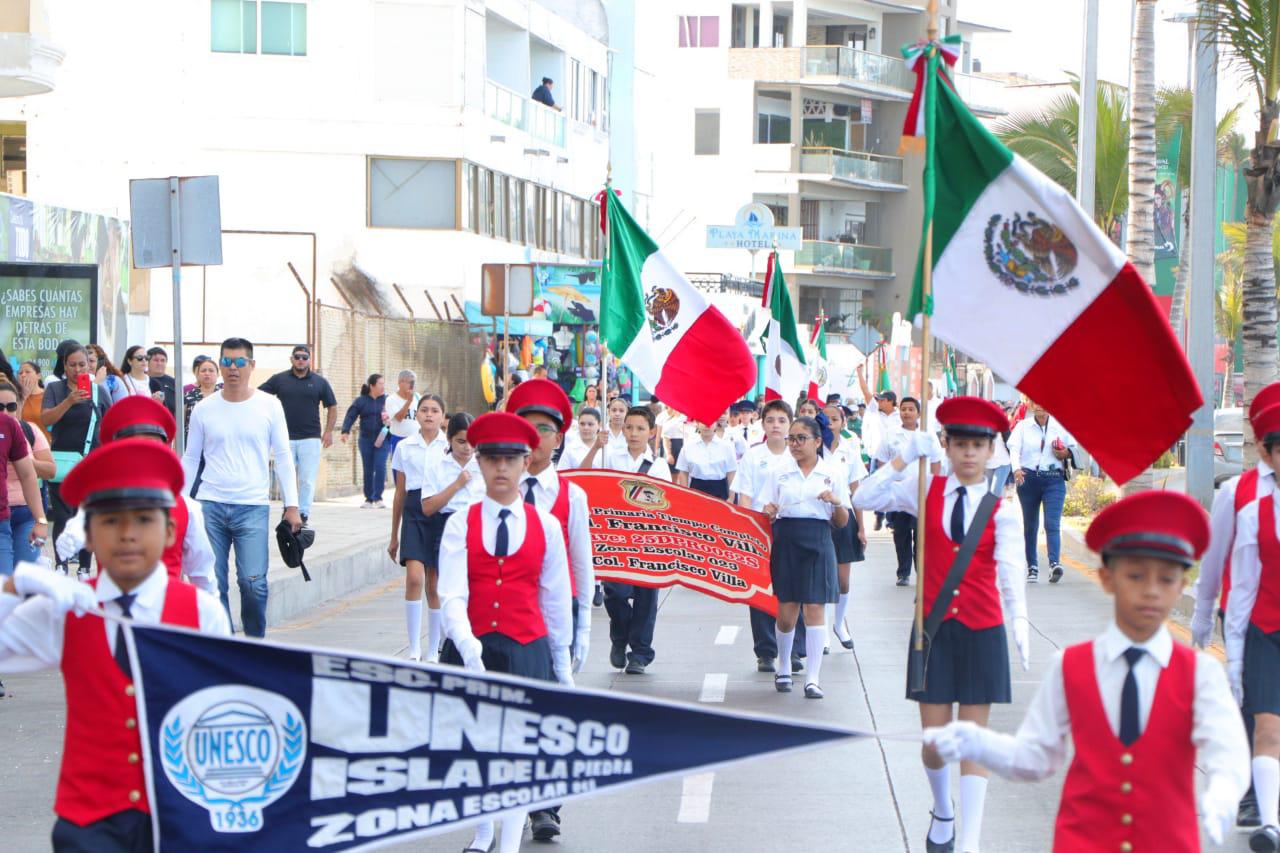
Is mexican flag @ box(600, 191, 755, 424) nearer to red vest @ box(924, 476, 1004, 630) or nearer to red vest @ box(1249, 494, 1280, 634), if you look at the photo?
red vest @ box(924, 476, 1004, 630)

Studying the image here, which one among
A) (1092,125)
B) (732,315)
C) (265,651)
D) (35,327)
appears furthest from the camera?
(732,315)

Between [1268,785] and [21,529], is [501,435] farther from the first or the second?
[21,529]

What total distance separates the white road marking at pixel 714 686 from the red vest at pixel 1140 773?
690 centimetres

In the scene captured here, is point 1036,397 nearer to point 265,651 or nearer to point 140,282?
point 265,651

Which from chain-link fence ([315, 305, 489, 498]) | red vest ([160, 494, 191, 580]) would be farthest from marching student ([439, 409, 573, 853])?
chain-link fence ([315, 305, 489, 498])

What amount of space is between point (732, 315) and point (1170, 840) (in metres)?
26.5

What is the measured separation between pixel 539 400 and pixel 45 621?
4382 mm

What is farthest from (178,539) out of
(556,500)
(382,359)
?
(382,359)

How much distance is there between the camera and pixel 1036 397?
7742mm

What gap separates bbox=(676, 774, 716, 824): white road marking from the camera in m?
8.44

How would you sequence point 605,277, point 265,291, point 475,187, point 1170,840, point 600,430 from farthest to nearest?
point 475,187 → point 265,291 → point 605,277 → point 600,430 → point 1170,840

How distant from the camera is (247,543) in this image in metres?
11.5

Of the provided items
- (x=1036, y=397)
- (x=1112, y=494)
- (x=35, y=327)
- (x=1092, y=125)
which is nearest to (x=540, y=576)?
(x=1036, y=397)

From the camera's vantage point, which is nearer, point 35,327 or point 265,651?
point 265,651
